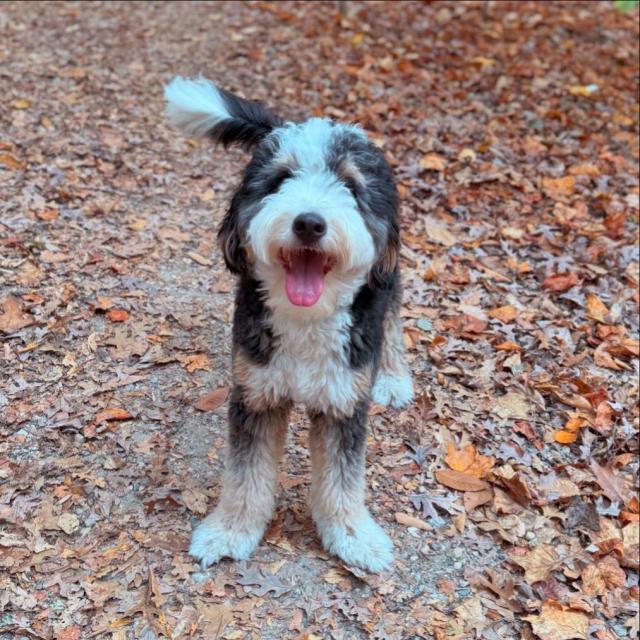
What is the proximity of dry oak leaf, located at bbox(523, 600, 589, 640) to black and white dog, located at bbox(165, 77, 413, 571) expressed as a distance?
2.69 feet

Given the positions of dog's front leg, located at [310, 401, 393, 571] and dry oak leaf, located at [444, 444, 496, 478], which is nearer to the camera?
dog's front leg, located at [310, 401, 393, 571]

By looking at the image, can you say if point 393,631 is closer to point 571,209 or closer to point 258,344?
point 258,344

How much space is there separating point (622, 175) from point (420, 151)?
6.65 ft

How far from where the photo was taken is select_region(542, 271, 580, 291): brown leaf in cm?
585

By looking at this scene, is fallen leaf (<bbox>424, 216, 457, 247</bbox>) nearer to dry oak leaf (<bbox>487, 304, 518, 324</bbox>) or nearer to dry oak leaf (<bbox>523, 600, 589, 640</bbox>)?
dry oak leaf (<bbox>487, 304, 518, 324</bbox>)

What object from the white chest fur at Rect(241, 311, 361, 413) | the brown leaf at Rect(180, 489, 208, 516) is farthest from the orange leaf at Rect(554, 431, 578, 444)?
the brown leaf at Rect(180, 489, 208, 516)

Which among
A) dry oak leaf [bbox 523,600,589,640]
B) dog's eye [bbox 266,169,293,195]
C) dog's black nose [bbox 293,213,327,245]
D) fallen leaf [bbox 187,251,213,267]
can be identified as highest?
dog's eye [bbox 266,169,293,195]

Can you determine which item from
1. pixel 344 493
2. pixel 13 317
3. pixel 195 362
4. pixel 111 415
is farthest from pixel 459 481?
pixel 13 317

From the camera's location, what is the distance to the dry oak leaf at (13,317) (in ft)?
15.3

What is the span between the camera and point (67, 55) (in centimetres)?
825

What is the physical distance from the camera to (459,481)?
429 cm

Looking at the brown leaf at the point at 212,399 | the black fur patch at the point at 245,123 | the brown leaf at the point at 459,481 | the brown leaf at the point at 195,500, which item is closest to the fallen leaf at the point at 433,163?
the brown leaf at the point at 212,399

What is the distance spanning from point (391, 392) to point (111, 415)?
176 centimetres

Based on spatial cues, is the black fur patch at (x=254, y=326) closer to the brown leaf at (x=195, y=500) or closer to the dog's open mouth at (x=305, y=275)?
the dog's open mouth at (x=305, y=275)
